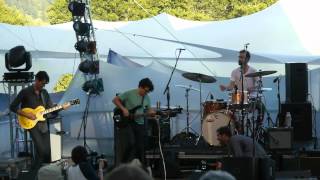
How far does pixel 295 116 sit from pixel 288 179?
3.58 metres

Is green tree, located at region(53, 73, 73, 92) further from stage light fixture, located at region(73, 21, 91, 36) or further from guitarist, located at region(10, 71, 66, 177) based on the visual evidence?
guitarist, located at region(10, 71, 66, 177)

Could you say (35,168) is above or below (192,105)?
below

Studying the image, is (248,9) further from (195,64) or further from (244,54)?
(244,54)

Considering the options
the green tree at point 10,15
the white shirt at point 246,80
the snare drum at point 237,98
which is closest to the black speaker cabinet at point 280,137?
the snare drum at point 237,98

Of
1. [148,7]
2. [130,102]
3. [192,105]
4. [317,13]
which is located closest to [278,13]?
[317,13]

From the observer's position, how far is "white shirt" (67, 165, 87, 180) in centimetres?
780

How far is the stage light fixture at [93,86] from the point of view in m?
12.9

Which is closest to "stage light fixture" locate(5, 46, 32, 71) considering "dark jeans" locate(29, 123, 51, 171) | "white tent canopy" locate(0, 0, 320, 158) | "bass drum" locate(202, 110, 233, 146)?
"dark jeans" locate(29, 123, 51, 171)

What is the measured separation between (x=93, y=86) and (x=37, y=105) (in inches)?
74.6

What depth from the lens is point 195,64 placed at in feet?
47.0

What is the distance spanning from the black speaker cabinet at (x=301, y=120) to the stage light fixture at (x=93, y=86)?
325 centimetres

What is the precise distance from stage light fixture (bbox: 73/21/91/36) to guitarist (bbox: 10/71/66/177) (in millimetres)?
2848

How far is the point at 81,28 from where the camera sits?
1387 centimetres

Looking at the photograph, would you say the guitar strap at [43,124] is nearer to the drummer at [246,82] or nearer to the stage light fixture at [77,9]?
the drummer at [246,82]
